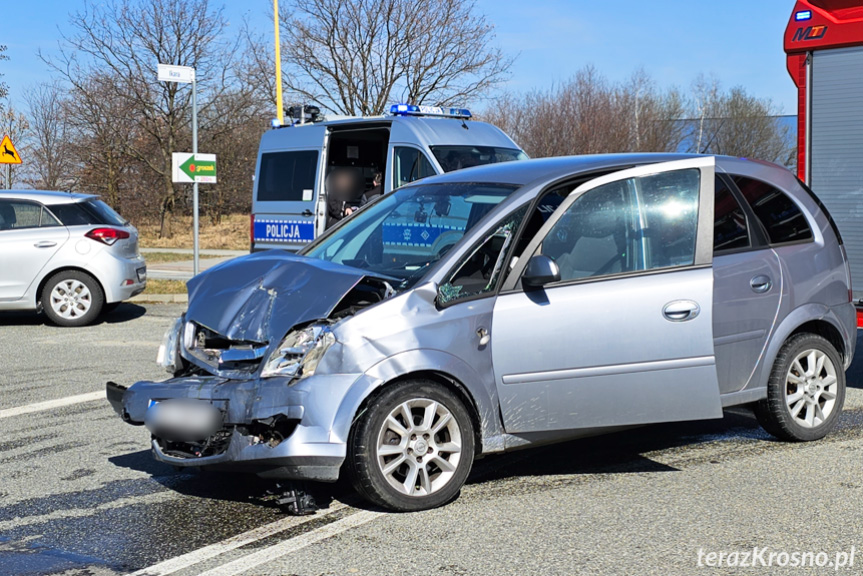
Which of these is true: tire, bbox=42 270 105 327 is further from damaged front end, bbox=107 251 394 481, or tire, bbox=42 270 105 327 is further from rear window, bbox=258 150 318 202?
damaged front end, bbox=107 251 394 481

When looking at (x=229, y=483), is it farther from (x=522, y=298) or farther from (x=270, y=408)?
(x=522, y=298)

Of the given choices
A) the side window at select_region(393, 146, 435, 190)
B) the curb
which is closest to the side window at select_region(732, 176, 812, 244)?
the side window at select_region(393, 146, 435, 190)

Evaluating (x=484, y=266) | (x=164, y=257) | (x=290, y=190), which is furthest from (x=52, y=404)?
(x=164, y=257)

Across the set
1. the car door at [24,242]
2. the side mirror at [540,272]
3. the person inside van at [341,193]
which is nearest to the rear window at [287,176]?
the person inside van at [341,193]

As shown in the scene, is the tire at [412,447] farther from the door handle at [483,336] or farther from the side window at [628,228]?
the side window at [628,228]

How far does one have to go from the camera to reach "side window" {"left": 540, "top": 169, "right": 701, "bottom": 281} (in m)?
5.20

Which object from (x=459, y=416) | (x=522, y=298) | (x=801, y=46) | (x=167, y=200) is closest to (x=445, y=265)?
(x=522, y=298)

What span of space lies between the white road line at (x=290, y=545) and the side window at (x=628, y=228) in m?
1.57

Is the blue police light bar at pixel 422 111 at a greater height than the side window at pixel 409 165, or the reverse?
the blue police light bar at pixel 422 111

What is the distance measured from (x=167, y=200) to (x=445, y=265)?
101ft

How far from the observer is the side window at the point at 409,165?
12.2 m

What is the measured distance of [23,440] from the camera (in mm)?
6484

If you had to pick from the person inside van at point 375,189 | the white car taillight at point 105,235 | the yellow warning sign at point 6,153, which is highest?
the yellow warning sign at point 6,153

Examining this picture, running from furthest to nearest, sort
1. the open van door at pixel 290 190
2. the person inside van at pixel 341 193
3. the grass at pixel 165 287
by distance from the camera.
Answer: the grass at pixel 165 287 < the person inside van at pixel 341 193 < the open van door at pixel 290 190
